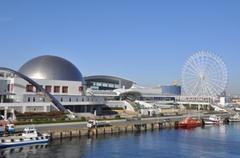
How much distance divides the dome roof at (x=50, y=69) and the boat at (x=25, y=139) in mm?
38202

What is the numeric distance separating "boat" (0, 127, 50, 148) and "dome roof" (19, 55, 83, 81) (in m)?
38.2

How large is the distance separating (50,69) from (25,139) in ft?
137

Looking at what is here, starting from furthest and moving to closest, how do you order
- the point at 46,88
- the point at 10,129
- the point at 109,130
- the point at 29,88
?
the point at 46,88 → the point at 29,88 → the point at 109,130 → the point at 10,129

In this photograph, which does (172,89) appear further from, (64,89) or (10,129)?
(10,129)

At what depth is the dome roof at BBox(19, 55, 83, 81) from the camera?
90.4 meters

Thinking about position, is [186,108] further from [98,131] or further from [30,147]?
[30,147]

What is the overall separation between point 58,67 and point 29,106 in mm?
19855

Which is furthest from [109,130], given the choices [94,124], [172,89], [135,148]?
[172,89]

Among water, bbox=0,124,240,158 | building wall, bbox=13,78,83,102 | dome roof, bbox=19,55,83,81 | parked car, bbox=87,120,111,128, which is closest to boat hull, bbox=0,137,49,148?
water, bbox=0,124,240,158

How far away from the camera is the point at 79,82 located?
305 ft

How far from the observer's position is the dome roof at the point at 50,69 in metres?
90.4

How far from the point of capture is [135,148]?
5119cm

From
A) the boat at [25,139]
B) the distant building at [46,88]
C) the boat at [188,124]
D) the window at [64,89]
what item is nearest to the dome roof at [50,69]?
the distant building at [46,88]

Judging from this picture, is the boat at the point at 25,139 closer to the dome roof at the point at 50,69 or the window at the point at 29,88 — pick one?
the window at the point at 29,88
